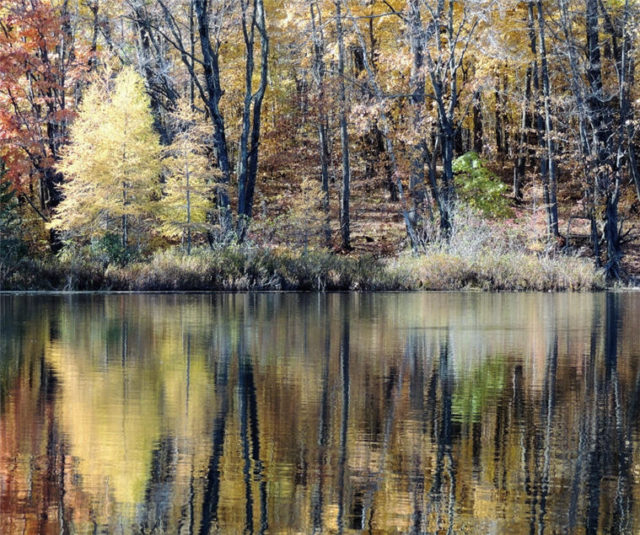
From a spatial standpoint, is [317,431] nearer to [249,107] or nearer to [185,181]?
[185,181]

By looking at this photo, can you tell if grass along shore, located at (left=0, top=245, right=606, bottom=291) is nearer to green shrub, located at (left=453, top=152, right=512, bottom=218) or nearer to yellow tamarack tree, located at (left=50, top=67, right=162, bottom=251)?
yellow tamarack tree, located at (left=50, top=67, right=162, bottom=251)

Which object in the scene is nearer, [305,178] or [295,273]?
[295,273]

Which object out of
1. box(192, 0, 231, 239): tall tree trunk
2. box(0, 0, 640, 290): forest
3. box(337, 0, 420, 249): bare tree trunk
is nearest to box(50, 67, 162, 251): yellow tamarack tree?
box(0, 0, 640, 290): forest

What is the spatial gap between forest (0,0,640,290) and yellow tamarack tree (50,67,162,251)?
3.1 inches

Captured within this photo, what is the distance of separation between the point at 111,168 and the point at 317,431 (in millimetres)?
29150

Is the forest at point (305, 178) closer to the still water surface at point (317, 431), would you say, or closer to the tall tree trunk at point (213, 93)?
the tall tree trunk at point (213, 93)

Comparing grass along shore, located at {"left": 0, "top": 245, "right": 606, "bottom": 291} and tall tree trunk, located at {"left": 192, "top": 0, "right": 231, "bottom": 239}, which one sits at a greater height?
tall tree trunk, located at {"left": 192, "top": 0, "right": 231, "bottom": 239}

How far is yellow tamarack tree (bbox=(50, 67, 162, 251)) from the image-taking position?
36.3 meters

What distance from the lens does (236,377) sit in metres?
12.0

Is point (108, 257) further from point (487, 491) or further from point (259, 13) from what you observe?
→ point (487, 491)

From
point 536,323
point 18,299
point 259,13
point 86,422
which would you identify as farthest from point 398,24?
point 86,422

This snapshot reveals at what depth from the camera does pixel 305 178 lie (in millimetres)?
41750

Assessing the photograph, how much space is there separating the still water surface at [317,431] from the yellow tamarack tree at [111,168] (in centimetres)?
1892

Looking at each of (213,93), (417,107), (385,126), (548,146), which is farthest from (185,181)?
(548,146)
